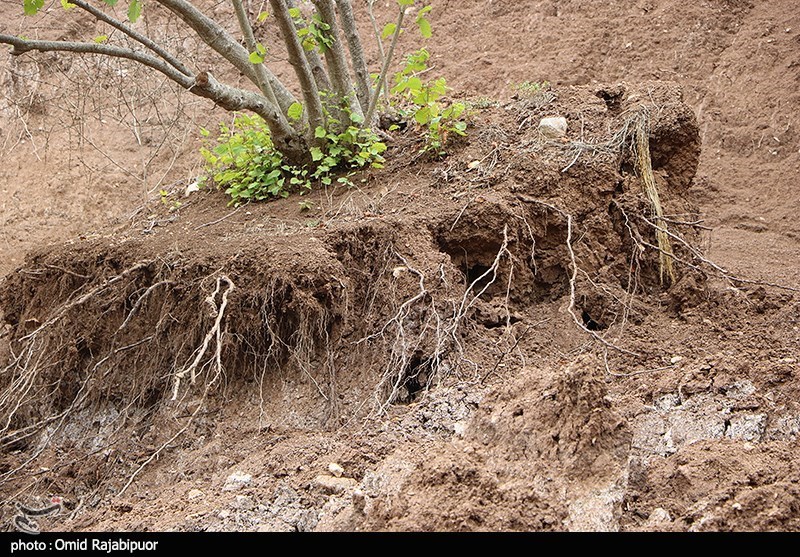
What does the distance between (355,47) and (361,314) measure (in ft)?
5.97

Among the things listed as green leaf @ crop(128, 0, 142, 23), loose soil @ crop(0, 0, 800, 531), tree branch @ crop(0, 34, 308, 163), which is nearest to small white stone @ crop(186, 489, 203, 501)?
loose soil @ crop(0, 0, 800, 531)

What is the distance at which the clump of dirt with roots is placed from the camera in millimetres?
3562

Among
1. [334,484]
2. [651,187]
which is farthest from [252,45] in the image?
[334,484]

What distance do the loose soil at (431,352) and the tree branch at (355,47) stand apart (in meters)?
0.35

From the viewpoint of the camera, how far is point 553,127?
4.78 meters

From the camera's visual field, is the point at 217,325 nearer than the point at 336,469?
No

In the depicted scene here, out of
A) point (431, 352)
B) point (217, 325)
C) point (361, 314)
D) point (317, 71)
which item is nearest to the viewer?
point (217, 325)

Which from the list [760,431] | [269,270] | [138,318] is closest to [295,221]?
[269,270]

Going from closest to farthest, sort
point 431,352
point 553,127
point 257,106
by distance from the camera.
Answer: point 431,352
point 257,106
point 553,127

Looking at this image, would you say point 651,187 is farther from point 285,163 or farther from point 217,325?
point 217,325

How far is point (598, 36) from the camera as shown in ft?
24.8

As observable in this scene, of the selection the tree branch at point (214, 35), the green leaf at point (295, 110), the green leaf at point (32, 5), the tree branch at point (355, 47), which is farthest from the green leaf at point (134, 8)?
the tree branch at point (355, 47)
